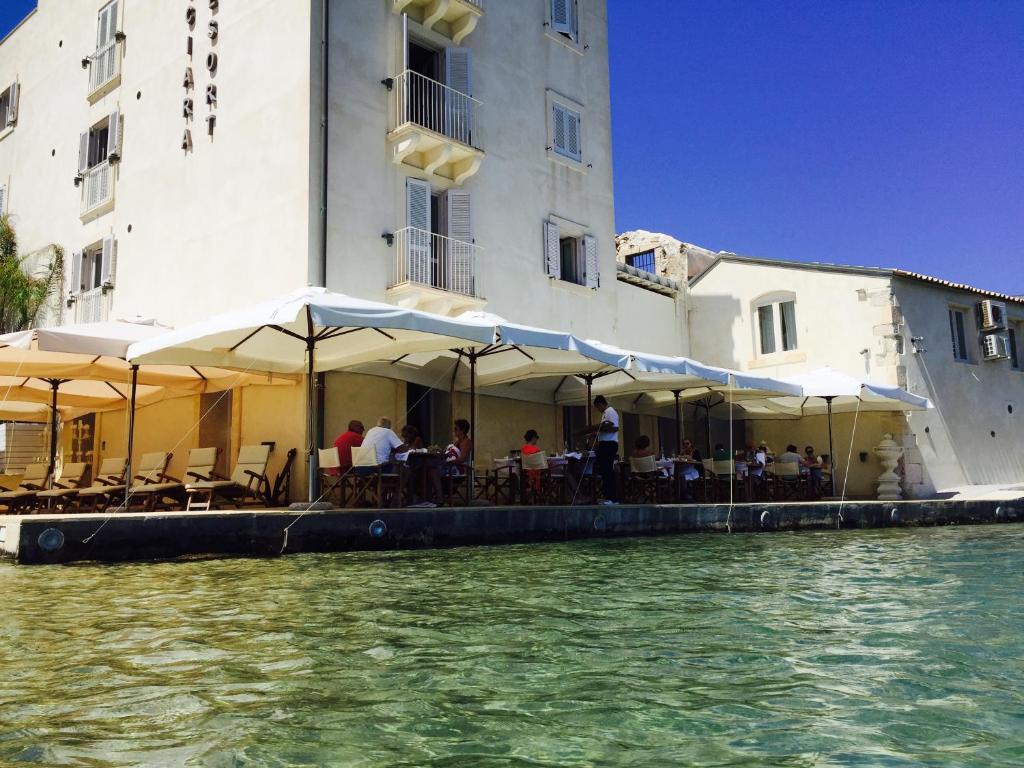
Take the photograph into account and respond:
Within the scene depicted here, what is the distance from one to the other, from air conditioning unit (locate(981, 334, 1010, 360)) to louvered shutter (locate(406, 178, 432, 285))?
16047 mm

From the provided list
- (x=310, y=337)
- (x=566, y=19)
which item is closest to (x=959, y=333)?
(x=566, y=19)

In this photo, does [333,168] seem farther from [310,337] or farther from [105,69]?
[105,69]

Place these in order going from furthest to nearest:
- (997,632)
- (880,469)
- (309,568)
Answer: (880,469) → (309,568) → (997,632)

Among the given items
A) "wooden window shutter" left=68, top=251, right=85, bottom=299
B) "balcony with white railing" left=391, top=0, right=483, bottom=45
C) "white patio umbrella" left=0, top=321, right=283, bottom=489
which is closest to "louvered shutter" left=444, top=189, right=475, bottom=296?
"balcony with white railing" left=391, top=0, right=483, bottom=45

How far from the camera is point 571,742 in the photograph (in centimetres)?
335

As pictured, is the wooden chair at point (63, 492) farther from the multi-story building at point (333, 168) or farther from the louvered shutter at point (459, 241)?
the louvered shutter at point (459, 241)

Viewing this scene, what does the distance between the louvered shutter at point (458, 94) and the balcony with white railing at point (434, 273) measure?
2125 mm

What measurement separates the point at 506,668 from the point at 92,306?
1804cm

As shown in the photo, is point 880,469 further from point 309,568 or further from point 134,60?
point 134,60

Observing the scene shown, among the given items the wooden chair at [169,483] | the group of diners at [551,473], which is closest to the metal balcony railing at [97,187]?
the wooden chair at [169,483]

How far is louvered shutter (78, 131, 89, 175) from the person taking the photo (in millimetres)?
20609

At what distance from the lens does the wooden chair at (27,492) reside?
14336 millimetres

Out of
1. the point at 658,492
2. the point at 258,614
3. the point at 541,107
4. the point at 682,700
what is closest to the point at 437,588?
the point at 258,614

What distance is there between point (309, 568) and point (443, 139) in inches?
400
